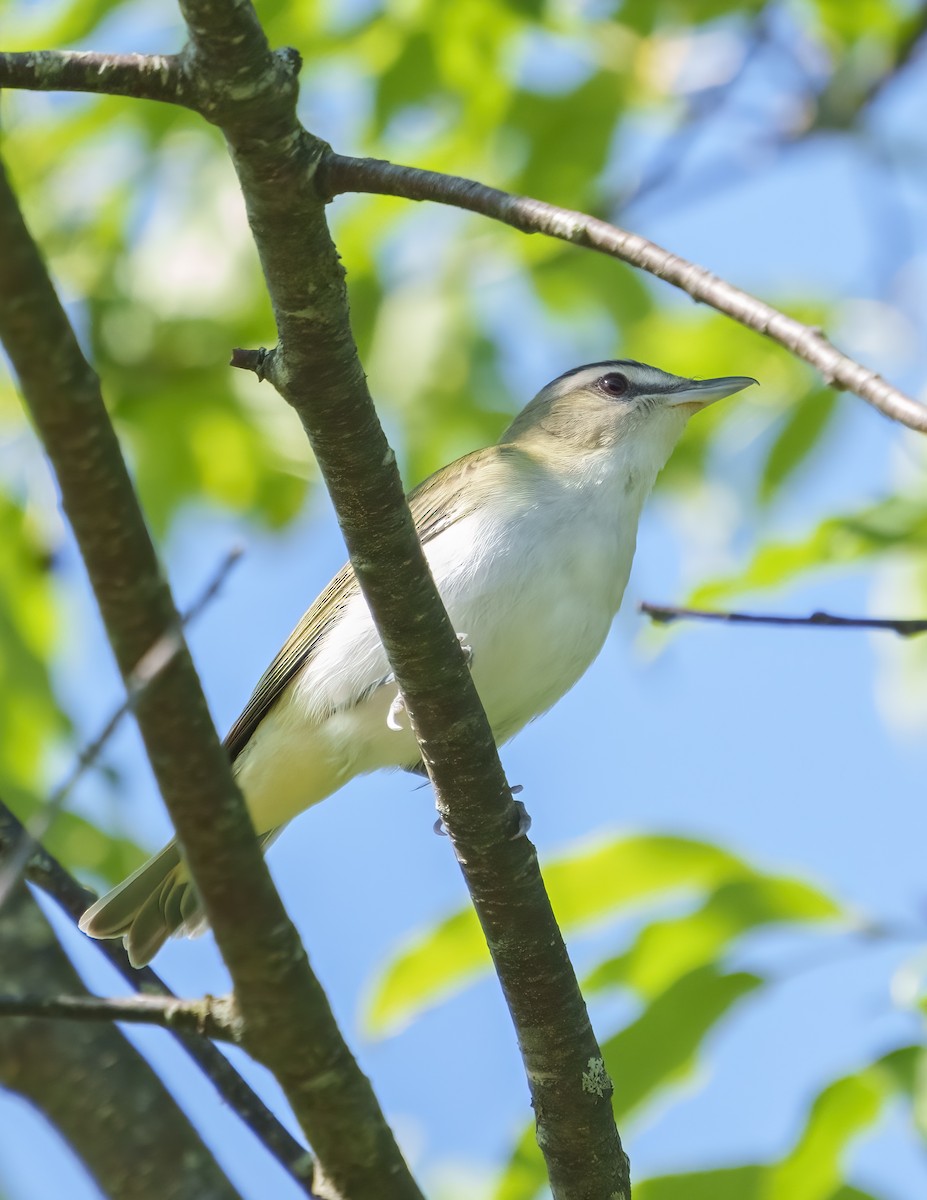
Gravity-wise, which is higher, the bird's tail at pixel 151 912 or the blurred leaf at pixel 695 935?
the bird's tail at pixel 151 912

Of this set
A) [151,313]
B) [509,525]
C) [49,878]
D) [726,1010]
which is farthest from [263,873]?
[151,313]

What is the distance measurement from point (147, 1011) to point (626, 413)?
345 cm

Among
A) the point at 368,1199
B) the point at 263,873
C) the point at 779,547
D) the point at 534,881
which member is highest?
the point at 779,547

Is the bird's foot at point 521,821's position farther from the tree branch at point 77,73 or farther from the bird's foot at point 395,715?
the tree branch at point 77,73

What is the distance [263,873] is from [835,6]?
3817mm

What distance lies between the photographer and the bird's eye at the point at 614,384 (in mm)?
5613

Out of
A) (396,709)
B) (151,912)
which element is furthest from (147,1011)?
(151,912)

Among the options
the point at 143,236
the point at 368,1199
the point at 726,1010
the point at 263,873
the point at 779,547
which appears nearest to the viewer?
the point at 263,873

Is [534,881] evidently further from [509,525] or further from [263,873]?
[509,525]

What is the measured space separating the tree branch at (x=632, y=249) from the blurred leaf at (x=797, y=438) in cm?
193

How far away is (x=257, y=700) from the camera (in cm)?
487

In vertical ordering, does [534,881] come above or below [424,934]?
below

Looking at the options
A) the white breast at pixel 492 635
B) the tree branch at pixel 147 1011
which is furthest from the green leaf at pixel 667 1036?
the white breast at pixel 492 635

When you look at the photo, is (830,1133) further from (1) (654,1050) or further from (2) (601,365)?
(2) (601,365)
